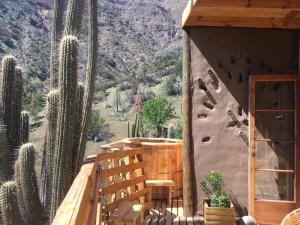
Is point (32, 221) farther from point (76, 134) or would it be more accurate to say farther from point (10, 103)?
point (10, 103)

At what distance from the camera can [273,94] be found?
5.65 metres

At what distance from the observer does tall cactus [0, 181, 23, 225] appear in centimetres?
515

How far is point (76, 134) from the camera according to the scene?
5.29 metres

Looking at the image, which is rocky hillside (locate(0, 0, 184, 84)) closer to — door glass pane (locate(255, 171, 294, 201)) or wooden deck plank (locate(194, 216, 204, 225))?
wooden deck plank (locate(194, 216, 204, 225))

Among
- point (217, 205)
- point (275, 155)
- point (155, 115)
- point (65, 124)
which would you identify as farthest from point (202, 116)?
point (155, 115)

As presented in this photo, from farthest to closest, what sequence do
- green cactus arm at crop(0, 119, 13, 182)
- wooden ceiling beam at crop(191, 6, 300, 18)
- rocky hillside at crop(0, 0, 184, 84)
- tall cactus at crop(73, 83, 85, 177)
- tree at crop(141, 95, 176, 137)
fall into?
rocky hillside at crop(0, 0, 184, 84), tree at crop(141, 95, 176, 137), green cactus arm at crop(0, 119, 13, 182), tall cactus at crop(73, 83, 85, 177), wooden ceiling beam at crop(191, 6, 300, 18)

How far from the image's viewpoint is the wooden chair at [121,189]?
4.30m

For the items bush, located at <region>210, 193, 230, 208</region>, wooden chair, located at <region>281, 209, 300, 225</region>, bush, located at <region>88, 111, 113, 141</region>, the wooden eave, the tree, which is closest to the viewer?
wooden chair, located at <region>281, 209, 300, 225</region>

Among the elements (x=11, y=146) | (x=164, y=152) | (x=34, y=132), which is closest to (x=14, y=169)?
(x=11, y=146)

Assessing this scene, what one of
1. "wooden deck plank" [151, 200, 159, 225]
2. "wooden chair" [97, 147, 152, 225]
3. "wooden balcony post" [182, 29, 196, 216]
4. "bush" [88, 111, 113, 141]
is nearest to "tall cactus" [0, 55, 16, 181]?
"wooden chair" [97, 147, 152, 225]

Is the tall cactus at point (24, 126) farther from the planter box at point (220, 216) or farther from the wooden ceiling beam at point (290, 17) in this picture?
the wooden ceiling beam at point (290, 17)

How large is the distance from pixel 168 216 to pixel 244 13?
2.68 meters

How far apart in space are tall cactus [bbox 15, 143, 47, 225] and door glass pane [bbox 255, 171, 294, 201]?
2.62m

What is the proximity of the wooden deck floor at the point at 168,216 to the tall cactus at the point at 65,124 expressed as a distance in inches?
47.8
